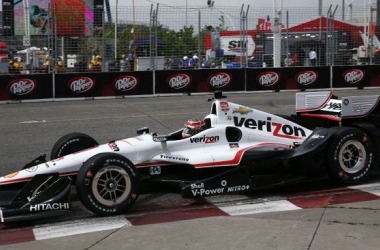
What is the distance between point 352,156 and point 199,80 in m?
14.5

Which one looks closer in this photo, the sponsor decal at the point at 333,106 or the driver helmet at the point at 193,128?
the driver helmet at the point at 193,128

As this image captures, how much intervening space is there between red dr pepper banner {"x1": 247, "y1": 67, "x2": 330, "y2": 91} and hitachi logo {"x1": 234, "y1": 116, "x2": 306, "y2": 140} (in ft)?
46.9

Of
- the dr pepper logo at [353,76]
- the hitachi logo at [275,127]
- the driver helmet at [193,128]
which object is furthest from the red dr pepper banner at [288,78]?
the driver helmet at [193,128]

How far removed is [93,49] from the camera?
20.4 meters

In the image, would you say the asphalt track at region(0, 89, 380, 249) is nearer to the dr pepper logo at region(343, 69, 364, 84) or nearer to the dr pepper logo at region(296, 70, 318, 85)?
the dr pepper logo at region(296, 70, 318, 85)

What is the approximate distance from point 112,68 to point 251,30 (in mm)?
5948

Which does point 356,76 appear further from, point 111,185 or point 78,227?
point 78,227

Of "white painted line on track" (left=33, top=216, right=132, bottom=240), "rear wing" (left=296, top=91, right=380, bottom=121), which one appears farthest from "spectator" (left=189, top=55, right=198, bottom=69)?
"white painted line on track" (left=33, top=216, right=132, bottom=240)

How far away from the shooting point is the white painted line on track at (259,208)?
236 inches

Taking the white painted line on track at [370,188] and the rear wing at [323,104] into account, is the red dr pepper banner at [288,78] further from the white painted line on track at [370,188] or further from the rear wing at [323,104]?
the white painted line on track at [370,188]

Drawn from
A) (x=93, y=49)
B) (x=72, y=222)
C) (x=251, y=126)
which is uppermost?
(x=93, y=49)

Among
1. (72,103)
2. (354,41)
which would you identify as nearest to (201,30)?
(72,103)

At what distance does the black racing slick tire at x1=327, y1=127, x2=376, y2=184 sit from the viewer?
6.80 m

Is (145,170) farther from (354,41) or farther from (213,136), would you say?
(354,41)
